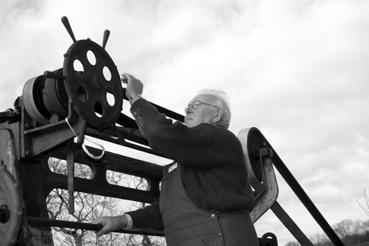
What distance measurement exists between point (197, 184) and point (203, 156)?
14cm

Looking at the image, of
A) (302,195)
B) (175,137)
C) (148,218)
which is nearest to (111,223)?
(148,218)

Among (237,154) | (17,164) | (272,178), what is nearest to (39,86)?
(17,164)

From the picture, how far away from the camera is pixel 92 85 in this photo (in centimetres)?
250

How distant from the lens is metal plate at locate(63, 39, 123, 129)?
2367mm

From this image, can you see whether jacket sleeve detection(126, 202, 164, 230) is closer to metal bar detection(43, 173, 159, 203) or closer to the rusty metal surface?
metal bar detection(43, 173, 159, 203)

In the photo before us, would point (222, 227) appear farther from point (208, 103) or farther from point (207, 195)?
point (208, 103)

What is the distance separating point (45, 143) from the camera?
8.18 ft

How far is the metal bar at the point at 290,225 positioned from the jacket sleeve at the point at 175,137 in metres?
1.43

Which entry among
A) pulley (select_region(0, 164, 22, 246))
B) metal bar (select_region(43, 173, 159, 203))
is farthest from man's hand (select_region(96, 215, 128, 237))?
pulley (select_region(0, 164, 22, 246))

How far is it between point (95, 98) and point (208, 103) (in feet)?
1.88

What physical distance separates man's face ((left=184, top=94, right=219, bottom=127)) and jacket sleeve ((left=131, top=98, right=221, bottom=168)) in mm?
207

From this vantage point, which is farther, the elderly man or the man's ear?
the man's ear

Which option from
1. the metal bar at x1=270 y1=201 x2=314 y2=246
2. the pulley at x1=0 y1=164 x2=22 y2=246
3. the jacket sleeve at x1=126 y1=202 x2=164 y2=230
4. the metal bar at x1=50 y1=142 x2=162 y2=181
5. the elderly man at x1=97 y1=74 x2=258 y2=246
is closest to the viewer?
the pulley at x1=0 y1=164 x2=22 y2=246

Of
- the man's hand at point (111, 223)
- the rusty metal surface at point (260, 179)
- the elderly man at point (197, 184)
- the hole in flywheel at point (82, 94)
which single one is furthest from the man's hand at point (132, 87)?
the rusty metal surface at point (260, 179)
